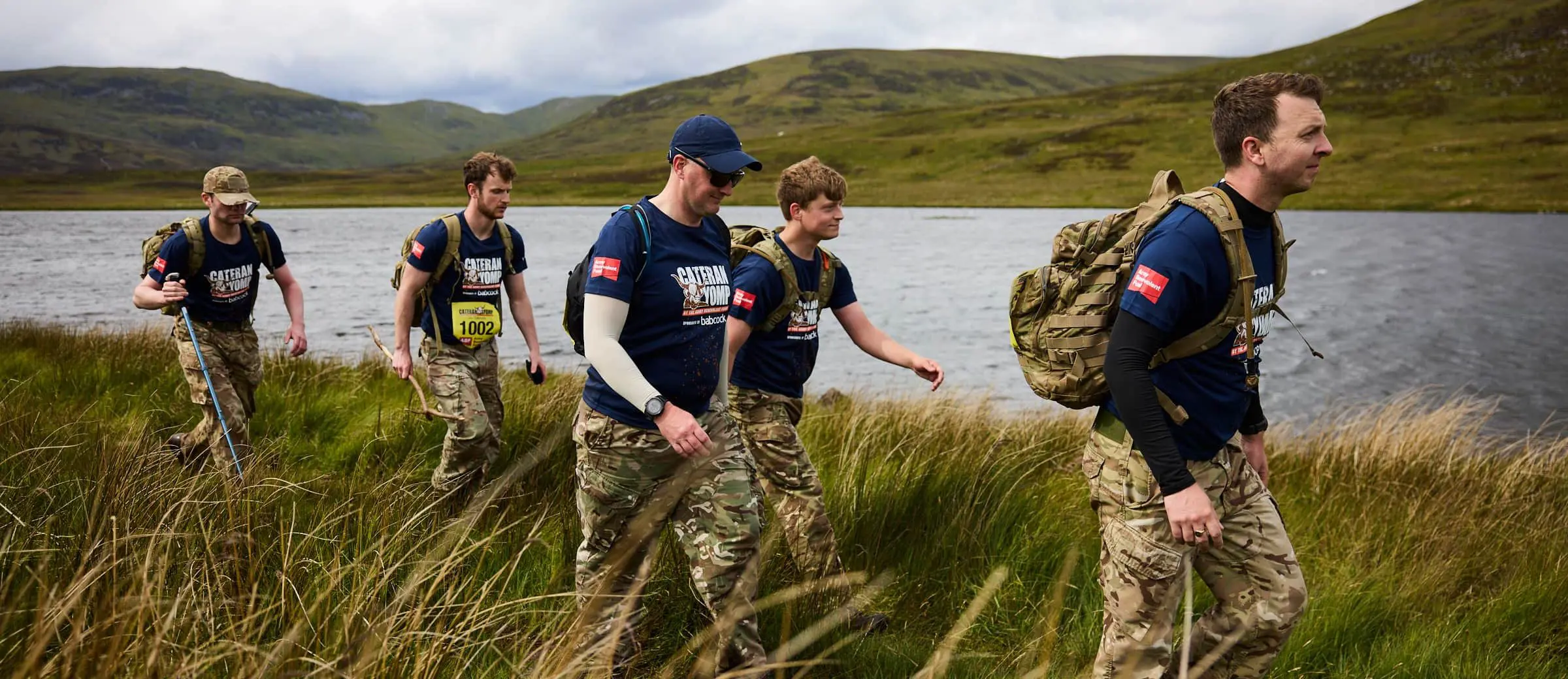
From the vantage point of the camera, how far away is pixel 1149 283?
3.13 meters

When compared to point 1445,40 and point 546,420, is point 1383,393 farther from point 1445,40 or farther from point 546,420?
point 1445,40

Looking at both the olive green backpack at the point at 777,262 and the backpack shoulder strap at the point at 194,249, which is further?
the backpack shoulder strap at the point at 194,249

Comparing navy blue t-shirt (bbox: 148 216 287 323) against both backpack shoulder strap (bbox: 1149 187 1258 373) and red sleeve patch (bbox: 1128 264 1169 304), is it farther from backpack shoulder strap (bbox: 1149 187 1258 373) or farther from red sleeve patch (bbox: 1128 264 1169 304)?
backpack shoulder strap (bbox: 1149 187 1258 373)

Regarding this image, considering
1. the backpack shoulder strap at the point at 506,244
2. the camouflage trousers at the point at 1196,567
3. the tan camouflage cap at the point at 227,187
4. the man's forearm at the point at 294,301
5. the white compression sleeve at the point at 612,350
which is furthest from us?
the man's forearm at the point at 294,301

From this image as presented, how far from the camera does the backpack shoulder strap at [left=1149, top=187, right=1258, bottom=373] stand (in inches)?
126

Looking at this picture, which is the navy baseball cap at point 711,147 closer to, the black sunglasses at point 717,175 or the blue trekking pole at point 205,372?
the black sunglasses at point 717,175

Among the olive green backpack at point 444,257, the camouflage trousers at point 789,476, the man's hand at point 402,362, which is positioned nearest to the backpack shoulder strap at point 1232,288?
the camouflage trousers at point 789,476

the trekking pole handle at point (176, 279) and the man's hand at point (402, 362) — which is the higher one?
the trekking pole handle at point (176, 279)

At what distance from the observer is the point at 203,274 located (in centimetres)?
646

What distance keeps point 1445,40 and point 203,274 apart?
512 ft

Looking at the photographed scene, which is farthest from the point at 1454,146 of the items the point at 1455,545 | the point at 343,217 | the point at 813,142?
the point at 1455,545

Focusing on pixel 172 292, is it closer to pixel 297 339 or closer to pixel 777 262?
pixel 297 339

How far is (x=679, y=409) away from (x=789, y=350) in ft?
5.13

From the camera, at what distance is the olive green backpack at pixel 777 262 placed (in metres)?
4.98
